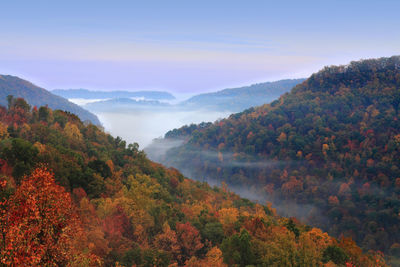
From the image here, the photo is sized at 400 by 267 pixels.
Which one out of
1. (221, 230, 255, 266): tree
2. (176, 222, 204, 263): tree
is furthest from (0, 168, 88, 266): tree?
(176, 222, 204, 263): tree

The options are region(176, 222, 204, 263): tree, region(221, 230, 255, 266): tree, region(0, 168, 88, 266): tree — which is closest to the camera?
region(0, 168, 88, 266): tree

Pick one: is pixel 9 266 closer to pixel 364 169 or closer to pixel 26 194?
pixel 26 194

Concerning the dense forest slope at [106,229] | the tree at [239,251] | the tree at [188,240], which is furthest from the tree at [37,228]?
the tree at [188,240]

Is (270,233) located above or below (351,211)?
above

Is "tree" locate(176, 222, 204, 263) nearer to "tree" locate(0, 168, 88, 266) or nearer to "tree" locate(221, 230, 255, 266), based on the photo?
"tree" locate(221, 230, 255, 266)

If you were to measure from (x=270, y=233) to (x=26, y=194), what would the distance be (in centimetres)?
3557

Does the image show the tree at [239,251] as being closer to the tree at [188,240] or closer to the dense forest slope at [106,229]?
the dense forest slope at [106,229]

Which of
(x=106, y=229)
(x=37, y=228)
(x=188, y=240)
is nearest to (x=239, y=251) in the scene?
(x=188, y=240)

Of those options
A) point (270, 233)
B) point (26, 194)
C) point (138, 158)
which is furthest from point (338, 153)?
point (26, 194)

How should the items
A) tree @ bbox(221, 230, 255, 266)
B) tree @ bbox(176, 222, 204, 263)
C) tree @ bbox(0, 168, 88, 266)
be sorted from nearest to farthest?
tree @ bbox(0, 168, 88, 266) → tree @ bbox(221, 230, 255, 266) → tree @ bbox(176, 222, 204, 263)

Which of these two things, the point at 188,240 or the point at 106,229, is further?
the point at 188,240

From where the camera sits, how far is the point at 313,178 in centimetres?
16975

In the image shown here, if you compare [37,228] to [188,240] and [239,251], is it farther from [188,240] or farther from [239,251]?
[188,240]

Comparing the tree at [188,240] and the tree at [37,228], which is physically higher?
the tree at [37,228]
